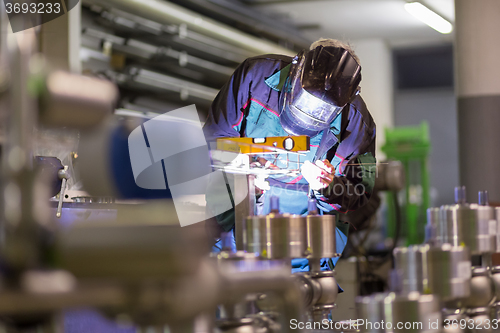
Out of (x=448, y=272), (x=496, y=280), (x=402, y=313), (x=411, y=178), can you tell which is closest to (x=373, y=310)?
(x=402, y=313)

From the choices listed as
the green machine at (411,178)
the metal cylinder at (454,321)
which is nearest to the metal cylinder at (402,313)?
the metal cylinder at (454,321)

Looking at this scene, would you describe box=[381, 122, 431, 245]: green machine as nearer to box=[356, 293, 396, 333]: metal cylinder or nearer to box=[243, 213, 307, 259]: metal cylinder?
box=[243, 213, 307, 259]: metal cylinder

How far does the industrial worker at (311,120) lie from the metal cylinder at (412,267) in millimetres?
391

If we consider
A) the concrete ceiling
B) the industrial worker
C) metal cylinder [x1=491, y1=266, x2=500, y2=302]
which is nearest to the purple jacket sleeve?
the industrial worker

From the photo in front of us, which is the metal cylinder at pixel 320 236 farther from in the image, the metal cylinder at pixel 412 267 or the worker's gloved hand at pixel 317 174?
the worker's gloved hand at pixel 317 174

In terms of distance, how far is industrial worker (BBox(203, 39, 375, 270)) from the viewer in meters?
1.38

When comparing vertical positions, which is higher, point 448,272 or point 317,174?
point 317,174

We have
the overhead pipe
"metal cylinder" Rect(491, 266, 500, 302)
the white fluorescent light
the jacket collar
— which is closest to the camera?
"metal cylinder" Rect(491, 266, 500, 302)

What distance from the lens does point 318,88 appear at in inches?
55.0

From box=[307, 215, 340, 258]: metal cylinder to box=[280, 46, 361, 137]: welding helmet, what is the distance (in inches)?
22.8

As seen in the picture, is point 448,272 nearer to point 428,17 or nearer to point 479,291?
point 479,291

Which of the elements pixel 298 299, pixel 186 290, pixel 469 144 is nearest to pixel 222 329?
pixel 298 299

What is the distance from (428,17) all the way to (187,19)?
6.90 feet

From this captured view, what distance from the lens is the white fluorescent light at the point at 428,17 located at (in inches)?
181
